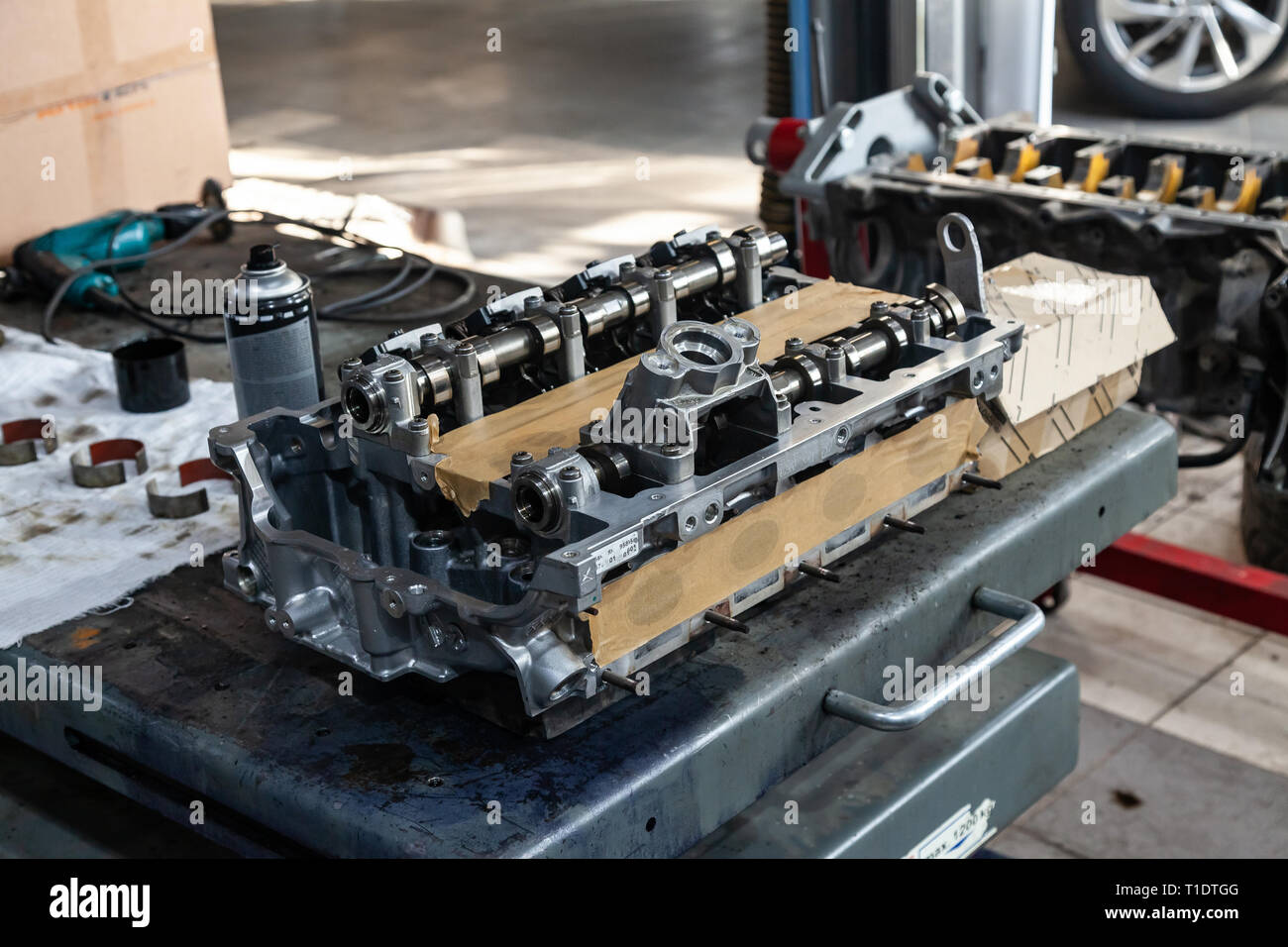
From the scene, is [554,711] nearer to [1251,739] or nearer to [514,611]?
[514,611]

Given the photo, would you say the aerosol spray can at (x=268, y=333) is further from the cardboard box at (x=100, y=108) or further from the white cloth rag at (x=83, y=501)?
the cardboard box at (x=100, y=108)

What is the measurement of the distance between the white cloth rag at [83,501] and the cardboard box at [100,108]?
458 millimetres

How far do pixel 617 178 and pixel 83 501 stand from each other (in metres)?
3.84

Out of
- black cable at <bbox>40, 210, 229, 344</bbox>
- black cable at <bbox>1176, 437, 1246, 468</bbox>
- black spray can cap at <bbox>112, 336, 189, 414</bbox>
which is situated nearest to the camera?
black spray can cap at <bbox>112, 336, 189, 414</bbox>

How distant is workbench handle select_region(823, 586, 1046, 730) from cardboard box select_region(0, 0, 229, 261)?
1721mm

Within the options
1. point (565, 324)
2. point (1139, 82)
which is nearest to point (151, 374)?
point (565, 324)

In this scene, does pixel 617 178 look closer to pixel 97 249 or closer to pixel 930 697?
pixel 97 249

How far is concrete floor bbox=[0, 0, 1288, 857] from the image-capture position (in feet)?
6.59

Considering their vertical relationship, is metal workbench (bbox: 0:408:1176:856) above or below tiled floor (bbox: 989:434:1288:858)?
above

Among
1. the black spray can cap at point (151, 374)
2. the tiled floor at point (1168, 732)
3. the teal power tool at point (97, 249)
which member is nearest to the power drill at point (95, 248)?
the teal power tool at point (97, 249)

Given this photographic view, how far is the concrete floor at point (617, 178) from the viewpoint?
2010 millimetres

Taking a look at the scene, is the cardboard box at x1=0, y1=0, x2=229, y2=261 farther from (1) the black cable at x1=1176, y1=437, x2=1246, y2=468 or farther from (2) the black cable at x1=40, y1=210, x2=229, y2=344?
(1) the black cable at x1=1176, y1=437, x2=1246, y2=468

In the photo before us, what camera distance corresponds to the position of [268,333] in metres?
1.36

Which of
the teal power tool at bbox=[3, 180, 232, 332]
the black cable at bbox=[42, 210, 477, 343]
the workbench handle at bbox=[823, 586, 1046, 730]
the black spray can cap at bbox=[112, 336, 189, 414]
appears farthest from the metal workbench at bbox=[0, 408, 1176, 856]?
the teal power tool at bbox=[3, 180, 232, 332]
